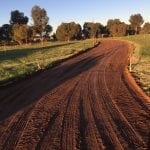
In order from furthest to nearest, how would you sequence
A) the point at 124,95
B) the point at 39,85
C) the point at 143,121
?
the point at 39,85 < the point at 124,95 < the point at 143,121

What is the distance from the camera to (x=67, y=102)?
1529cm

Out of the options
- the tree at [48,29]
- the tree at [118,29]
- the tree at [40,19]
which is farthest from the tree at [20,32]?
the tree at [118,29]

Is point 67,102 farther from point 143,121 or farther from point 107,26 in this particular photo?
point 107,26

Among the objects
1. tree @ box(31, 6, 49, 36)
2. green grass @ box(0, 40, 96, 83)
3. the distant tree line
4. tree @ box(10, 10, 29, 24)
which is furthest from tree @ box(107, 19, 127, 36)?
green grass @ box(0, 40, 96, 83)

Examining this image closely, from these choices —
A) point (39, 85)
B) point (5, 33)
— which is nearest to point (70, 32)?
point (5, 33)

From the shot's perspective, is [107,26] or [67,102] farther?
[107,26]

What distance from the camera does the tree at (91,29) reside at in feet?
459

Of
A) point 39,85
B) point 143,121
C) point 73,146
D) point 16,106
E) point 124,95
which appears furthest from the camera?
point 39,85

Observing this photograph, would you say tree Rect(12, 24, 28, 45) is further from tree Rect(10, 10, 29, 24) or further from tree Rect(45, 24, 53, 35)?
tree Rect(10, 10, 29, 24)

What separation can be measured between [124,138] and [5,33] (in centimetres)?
12794

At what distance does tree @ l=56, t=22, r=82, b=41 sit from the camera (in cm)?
12911

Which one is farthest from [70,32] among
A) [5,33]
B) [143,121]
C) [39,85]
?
[143,121]

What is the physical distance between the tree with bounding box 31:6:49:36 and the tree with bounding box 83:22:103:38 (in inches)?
764

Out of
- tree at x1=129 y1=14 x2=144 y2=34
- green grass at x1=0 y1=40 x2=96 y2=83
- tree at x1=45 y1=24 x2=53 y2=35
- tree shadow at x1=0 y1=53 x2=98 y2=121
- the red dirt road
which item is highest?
tree at x1=129 y1=14 x2=144 y2=34
